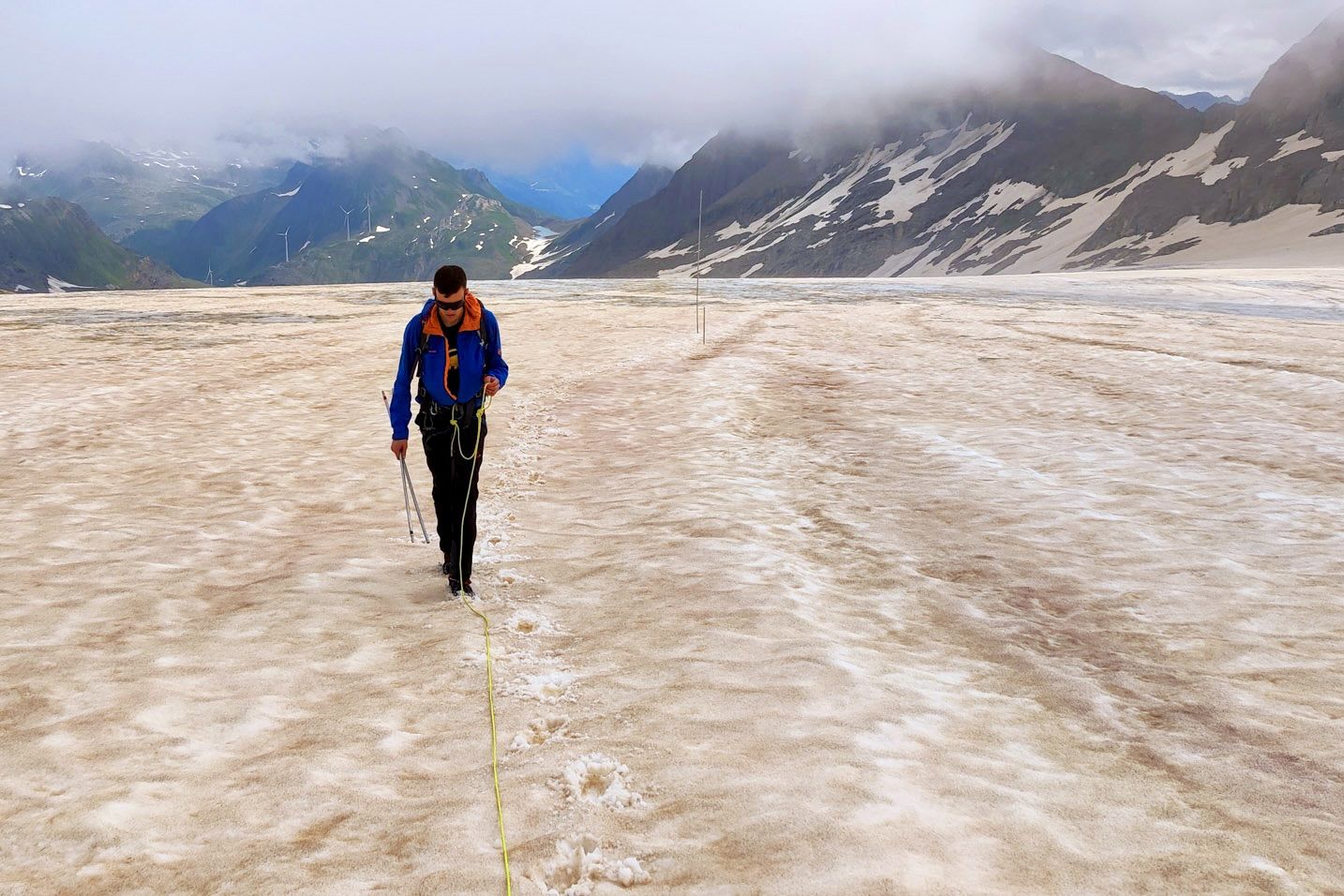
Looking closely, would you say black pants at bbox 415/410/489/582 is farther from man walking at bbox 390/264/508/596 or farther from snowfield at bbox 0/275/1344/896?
snowfield at bbox 0/275/1344/896

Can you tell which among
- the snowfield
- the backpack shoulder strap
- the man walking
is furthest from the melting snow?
the backpack shoulder strap

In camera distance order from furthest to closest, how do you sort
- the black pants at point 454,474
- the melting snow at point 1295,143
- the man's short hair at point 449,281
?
the melting snow at point 1295,143 → the black pants at point 454,474 → the man's short hair at point 449,281

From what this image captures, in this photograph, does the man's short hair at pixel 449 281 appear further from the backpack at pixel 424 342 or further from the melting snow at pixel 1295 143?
the melting snow at pixel 1295 143

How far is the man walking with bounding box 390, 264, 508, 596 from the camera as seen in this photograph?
7.75m

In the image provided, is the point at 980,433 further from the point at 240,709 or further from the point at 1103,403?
the point at 240,709

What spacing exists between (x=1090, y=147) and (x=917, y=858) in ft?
735

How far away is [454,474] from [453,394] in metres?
0.79

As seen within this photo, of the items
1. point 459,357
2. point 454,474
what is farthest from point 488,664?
point 459,357

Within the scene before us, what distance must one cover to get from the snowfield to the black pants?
0.62 m

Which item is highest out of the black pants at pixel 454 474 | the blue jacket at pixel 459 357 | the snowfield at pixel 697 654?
the blue jacket at pixel 459 357

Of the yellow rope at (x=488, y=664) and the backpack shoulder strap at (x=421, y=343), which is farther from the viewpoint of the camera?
the backpack shoulder strap at (x=421, y=343)

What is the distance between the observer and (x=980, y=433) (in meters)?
15.0

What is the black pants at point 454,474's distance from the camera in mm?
8023

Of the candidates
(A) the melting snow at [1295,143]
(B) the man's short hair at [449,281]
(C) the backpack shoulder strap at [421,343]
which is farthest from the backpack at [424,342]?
(A) the melting snow at [1295,143]
